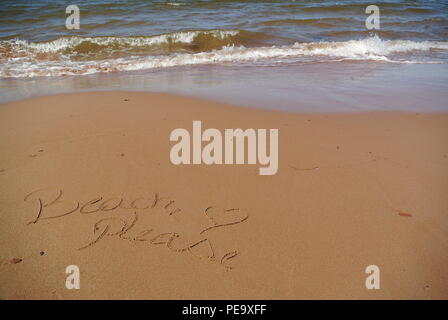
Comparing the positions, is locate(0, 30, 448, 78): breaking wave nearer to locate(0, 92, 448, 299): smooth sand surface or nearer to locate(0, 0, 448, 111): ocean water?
Answer: locate(0, 0, 448, 111): ocean water

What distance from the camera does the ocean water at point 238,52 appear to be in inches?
200

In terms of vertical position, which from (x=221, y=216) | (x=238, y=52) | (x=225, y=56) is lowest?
Answer: (x=221, y=216)

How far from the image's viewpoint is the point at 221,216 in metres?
2.31

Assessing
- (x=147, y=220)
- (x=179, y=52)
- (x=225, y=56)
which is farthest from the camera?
(x=179, y=52)

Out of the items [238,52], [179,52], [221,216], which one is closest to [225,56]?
[238,52]

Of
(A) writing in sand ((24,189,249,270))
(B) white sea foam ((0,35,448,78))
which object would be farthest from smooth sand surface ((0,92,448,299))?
(B) white sea foam ((0,35,448,78))

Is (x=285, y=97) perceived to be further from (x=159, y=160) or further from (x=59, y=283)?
(x=59, y=283)

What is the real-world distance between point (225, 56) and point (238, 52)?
50cm

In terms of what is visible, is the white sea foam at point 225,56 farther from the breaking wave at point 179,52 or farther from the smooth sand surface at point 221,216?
the smooth sand surface at point 221,216

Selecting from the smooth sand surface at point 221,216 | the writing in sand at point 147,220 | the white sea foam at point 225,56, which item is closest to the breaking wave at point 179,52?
the white sea foam at point 225,56

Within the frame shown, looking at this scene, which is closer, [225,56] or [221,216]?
[221,216]

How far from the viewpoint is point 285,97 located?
470 cm

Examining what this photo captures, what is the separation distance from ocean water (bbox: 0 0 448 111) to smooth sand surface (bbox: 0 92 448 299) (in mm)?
1510

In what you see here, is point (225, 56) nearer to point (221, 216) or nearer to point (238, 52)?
point (238, 52)
